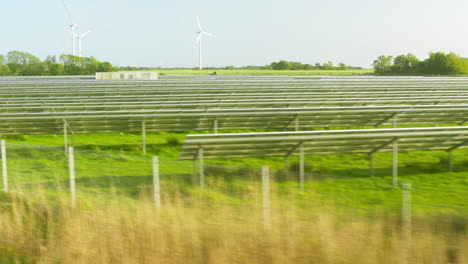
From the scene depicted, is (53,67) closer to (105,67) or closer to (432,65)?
(105,67)

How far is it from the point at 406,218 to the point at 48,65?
7950 centimetres

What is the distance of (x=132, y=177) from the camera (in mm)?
6984

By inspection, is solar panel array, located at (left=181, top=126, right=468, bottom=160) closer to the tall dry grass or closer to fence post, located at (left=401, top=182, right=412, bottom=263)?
the tall dry grass

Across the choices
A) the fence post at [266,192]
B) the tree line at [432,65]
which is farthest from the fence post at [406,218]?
the tree line at [432,65]

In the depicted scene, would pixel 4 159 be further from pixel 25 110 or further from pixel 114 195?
pixel 25 110

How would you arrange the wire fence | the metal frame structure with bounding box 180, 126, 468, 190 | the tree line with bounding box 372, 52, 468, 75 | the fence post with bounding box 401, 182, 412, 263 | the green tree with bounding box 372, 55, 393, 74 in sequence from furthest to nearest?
the green tree with bounding box 372, 55, 393, 74 → the tree line with bounding box 372, 52, 468, 75 → the metal frame structure with bounding box 180, 126, 468, 190 → the wire fence → the fence post with bounding box 401, 182, 412, 263

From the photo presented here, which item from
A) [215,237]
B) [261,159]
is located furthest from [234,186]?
[261,159]

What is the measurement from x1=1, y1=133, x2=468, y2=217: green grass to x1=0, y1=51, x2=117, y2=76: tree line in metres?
61.8

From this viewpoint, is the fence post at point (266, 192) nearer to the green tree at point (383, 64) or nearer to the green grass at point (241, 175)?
the green grass at point (241, 175)

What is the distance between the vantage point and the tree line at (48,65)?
72600 mm

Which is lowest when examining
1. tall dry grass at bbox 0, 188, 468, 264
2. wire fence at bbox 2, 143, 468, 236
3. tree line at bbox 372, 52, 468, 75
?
tall dry grass at bbox 0, 188, 468, 264

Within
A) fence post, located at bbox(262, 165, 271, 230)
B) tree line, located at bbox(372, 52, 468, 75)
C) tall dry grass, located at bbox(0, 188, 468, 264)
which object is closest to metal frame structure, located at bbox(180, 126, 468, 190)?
tall dry grass, located at bbox(0, 188, 468, 264)

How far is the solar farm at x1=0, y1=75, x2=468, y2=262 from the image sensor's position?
5348mm

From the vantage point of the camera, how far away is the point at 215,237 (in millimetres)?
5023
